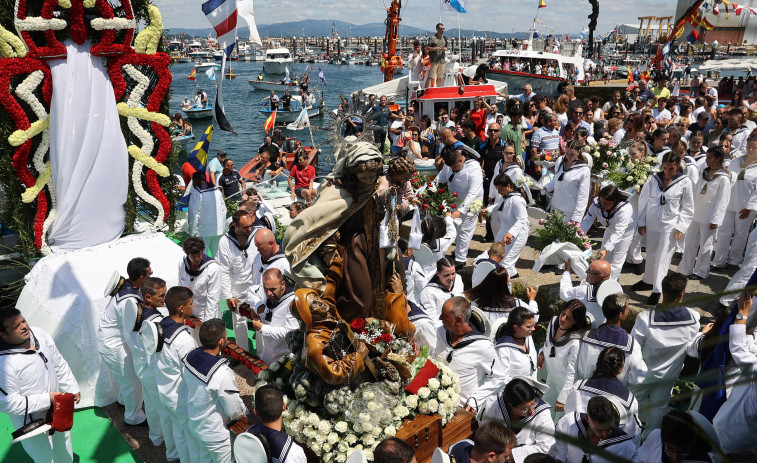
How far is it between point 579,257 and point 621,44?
104599mm

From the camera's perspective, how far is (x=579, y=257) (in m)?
7.46

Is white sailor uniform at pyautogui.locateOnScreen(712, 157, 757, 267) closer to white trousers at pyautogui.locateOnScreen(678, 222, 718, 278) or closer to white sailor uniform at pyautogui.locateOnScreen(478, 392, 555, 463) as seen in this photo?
white trousers at pyautogui.locateOnScreen(678, 222, 718, 278)

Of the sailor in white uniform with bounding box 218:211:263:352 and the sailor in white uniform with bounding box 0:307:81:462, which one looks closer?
the sailor in white uniform with bounding box 0:307:81:462

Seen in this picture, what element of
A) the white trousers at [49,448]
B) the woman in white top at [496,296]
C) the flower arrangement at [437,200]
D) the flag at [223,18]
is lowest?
the white trousers at [49,448]

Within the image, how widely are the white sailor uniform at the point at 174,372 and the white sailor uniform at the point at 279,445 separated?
54.5 inches

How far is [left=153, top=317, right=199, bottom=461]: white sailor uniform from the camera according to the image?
208 inches

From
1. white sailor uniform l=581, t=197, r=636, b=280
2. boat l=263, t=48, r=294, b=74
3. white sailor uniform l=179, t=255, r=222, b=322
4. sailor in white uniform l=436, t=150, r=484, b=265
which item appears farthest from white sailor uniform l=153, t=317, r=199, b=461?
boat l=263, t=48, r=294, b=74

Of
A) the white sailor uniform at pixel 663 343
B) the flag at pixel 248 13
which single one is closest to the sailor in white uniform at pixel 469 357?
the white sailor uniform at pixel 663 343

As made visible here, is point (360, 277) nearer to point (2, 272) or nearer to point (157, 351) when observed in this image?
point (157, 351)

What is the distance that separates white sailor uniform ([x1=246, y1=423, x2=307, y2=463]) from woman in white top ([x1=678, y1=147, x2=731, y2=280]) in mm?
6987

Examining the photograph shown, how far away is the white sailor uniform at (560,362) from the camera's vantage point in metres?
5.29

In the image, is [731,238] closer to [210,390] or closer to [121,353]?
[210,390]

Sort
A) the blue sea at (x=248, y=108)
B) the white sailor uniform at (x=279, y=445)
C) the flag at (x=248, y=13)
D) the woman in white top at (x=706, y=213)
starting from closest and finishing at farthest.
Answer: the white sailor uniform at (x=279, y=445)
the woman in white top at (x=706, y=213)
the flag at (x=248, y=13)
the blue sea at (x=248, y=108)

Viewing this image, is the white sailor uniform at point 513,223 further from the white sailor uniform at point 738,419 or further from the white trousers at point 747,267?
the white sailor uniform at point 738,419
